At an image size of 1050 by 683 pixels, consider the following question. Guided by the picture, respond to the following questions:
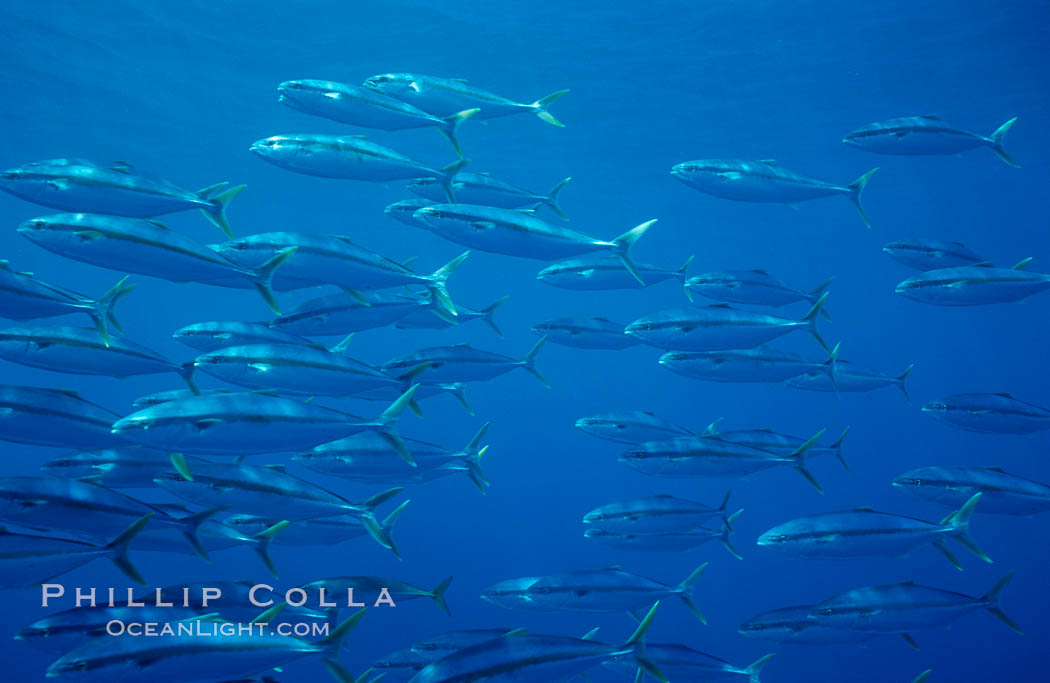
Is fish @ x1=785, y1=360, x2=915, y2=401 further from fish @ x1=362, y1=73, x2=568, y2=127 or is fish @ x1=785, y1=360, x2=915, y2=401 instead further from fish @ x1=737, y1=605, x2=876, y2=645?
fish @ x1=362, y1=73, x2=568, y2=127

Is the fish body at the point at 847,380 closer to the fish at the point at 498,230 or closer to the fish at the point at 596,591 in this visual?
the fish at the point at 596,591

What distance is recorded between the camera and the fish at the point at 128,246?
12.7ft

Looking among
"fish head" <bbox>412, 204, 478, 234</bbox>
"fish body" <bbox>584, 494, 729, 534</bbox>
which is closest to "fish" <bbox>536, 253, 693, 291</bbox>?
"fish head" <bbox>412, 204, 478, 234</bbox>

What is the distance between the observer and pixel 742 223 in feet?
105

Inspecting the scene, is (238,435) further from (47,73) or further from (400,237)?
(400,237)

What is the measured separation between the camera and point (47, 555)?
11.1 feet

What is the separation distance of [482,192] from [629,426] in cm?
273

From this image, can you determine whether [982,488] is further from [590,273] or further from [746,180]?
[590,273]

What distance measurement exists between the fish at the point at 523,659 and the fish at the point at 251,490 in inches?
41.6

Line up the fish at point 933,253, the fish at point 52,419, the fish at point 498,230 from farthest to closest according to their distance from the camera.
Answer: the fish at point 933,253 < the fish at point 498,230 < the fish at point 52,419

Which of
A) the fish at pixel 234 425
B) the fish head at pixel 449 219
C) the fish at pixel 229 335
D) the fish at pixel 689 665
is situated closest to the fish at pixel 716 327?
the fish head at pixel 449 219

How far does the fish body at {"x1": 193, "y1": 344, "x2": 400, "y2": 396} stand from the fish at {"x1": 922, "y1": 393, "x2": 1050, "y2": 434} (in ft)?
16.8

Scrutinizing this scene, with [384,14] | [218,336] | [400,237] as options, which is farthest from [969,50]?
[400,237]

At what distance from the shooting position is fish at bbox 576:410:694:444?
6527 millimetres
